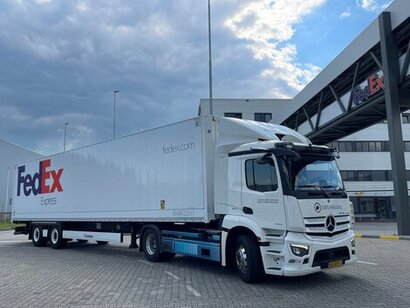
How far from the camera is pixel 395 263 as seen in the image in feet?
36.2

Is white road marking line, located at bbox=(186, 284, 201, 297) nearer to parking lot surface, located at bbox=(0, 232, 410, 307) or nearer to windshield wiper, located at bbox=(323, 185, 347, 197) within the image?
parking lot surface, located at bbox=(0, 232, 410, 307)

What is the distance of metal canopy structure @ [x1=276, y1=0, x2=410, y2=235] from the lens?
1875cm

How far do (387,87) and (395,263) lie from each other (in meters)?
10.3

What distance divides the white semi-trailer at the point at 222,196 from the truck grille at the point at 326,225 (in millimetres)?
20

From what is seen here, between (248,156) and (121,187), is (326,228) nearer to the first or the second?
(248,156)

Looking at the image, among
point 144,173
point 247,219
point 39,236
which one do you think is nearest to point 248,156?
point 247,219

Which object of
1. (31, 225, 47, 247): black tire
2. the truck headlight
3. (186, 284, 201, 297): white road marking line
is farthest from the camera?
(31, 225, 47, 247): black tire

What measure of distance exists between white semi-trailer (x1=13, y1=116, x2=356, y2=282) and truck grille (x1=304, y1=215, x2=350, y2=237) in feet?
0.06

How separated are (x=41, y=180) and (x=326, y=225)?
1327 centimetres

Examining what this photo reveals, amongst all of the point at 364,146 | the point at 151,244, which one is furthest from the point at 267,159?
the point at 364,146

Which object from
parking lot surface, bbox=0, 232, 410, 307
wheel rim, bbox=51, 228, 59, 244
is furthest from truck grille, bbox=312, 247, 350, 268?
A: wheel rim, bbox=51, 228, 59, 244

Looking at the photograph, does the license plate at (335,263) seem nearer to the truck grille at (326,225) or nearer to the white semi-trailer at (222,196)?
the white semi-trailer at (222,196)

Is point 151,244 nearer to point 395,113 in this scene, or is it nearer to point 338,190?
point 338,190

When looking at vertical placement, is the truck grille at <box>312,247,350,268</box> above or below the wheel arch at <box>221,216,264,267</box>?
below
